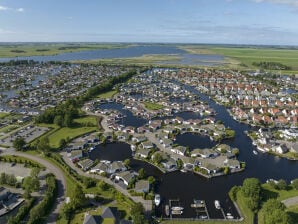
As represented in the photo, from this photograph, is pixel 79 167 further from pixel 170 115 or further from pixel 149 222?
pixel 170 115

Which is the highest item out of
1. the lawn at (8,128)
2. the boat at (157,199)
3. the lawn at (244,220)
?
the lawn at (8,128)

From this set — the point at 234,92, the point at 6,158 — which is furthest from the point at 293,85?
the point at 6,158

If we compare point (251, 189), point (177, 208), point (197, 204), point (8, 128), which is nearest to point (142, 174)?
point (177, 208)

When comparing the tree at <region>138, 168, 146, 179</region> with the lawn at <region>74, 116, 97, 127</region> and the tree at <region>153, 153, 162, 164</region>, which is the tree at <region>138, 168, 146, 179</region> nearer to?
the tree at <region>153, 153, 162, 164</region>

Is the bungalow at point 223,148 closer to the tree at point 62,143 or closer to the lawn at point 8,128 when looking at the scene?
the tree at point 62,143

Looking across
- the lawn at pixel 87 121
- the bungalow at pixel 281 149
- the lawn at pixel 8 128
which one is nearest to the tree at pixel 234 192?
the bungalow at pixel 281 149

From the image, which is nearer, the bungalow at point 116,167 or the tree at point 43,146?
the bungalow at point 116,167
